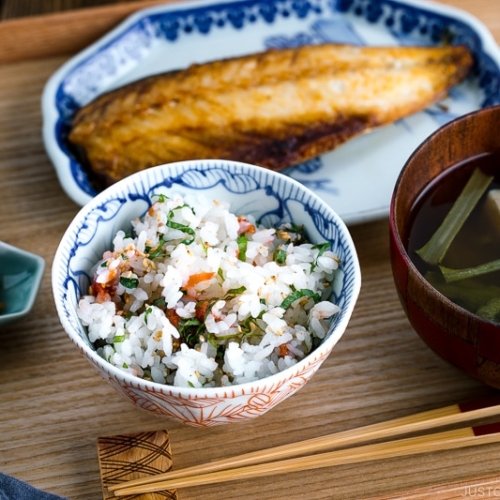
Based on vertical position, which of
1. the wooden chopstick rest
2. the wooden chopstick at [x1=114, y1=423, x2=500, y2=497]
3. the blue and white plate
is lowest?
the wooden chopstick rest

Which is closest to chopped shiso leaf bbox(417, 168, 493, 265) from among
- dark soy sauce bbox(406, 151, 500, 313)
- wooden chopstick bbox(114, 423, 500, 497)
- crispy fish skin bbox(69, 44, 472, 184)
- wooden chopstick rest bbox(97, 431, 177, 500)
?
dark soy sauce bbox(406, 151, 500, 313)

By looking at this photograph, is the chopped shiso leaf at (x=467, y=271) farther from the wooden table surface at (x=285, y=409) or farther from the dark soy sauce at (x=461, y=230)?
the wooden table surface at (x=285, y=409)

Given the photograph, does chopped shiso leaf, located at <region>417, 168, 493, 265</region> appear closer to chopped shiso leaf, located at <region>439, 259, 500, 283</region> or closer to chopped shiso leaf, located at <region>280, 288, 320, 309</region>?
chopped shiso leaf, located at <region>439, 259, 500, 283</region>

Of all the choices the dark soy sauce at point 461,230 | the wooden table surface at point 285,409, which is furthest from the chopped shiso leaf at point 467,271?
the wooden table surface at point 285,409

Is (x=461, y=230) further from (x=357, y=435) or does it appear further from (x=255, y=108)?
(x=255, y=108)

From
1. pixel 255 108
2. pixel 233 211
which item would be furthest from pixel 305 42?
pixel 233 211

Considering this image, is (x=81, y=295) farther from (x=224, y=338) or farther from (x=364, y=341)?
(x=364, y=341)

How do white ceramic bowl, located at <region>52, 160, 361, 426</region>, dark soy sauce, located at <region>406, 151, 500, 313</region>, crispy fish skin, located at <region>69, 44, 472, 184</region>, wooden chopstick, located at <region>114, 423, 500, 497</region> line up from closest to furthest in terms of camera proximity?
white ceramic bowl, located at <region>52, 160, 361, 426</region>, wooden chopstick, located at <region>114, 423, 500, 497</region>, dark soy sauce, located at <region>406, 151, 500, 313</region>, crispy fish skin, located at <region>69, 44, 472, 184</region>
